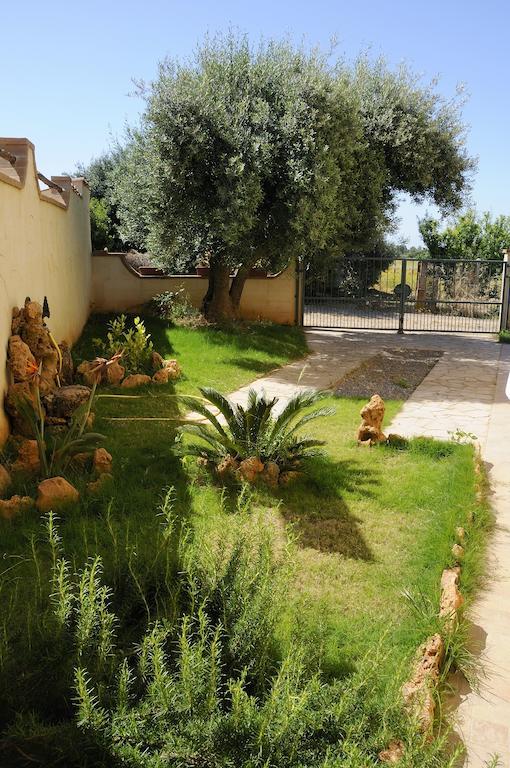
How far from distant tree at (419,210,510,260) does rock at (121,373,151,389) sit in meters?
18.2

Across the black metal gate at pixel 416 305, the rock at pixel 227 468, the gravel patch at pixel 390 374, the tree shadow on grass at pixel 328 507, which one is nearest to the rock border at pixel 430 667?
the tree shadow on grass at pixel 328 507

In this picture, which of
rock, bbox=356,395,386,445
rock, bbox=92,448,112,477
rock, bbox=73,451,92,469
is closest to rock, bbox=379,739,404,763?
rock, bbox=92,448,112,477

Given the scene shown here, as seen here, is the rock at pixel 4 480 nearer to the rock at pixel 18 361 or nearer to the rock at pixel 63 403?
the rock at pixel 18 361

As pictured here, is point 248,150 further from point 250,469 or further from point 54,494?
point 54,494

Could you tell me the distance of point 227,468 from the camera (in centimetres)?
539

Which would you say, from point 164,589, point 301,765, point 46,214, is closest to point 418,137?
point 46,214

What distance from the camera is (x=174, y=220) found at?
12.2m

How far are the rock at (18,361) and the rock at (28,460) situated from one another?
0.99m

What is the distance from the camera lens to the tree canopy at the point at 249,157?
1117 centimetres

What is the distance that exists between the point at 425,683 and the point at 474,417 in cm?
557

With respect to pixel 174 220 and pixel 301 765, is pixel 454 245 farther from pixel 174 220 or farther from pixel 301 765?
pixel 301 765

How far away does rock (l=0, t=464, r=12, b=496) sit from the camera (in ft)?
15.8

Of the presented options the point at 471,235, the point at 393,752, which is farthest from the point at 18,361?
the point at 471,235

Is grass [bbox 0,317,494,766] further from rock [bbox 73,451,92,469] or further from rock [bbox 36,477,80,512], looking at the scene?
rock [bbox 73,451,92,469]
